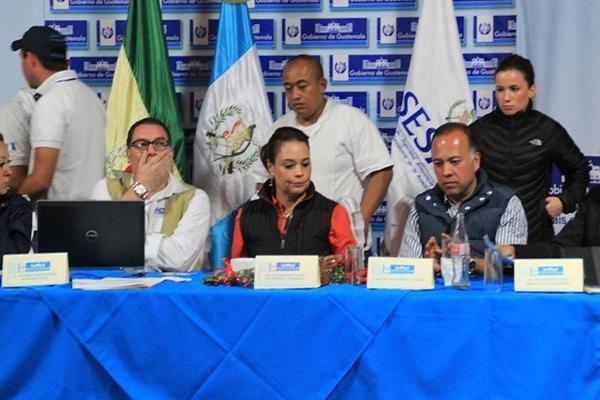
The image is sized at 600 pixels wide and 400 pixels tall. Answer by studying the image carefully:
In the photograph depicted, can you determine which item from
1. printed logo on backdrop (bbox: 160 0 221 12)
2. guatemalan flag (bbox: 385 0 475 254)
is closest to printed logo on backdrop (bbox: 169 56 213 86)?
printed logo on backdrop (bbox: 160 0 221 12)

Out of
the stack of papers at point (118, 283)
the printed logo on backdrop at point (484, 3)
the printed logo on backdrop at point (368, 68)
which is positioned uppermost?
the printed logo on backdrop at point (484, 3)

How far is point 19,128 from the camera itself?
530cm

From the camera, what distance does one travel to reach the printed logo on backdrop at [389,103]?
563 centimetres

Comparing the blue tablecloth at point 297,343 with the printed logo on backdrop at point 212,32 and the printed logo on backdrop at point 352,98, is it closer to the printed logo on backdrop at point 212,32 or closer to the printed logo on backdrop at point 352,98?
the printed logo on backdrop at point 352,98

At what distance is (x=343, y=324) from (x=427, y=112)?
2.36m

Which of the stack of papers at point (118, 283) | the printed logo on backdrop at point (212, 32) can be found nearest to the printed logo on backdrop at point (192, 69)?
the printed logo on backdrop at point (212, 32)

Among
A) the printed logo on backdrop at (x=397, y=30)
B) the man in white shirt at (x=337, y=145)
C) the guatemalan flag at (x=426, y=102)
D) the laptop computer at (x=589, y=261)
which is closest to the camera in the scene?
the laptop computer at (x=589, y=261)

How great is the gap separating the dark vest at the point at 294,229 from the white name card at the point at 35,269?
2.47 feet

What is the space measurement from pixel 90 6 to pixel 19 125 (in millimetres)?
909

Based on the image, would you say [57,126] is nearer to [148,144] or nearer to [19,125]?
[19,125]

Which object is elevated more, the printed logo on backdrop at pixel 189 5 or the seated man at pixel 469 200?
the printed logo on backdrop at pixel 189 5

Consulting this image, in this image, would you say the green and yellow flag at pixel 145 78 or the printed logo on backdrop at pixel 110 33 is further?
the printed logo on backdrop at pixel 110 33

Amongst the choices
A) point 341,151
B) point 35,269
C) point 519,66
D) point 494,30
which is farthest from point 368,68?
point 35,269

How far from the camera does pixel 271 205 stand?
3982mm
